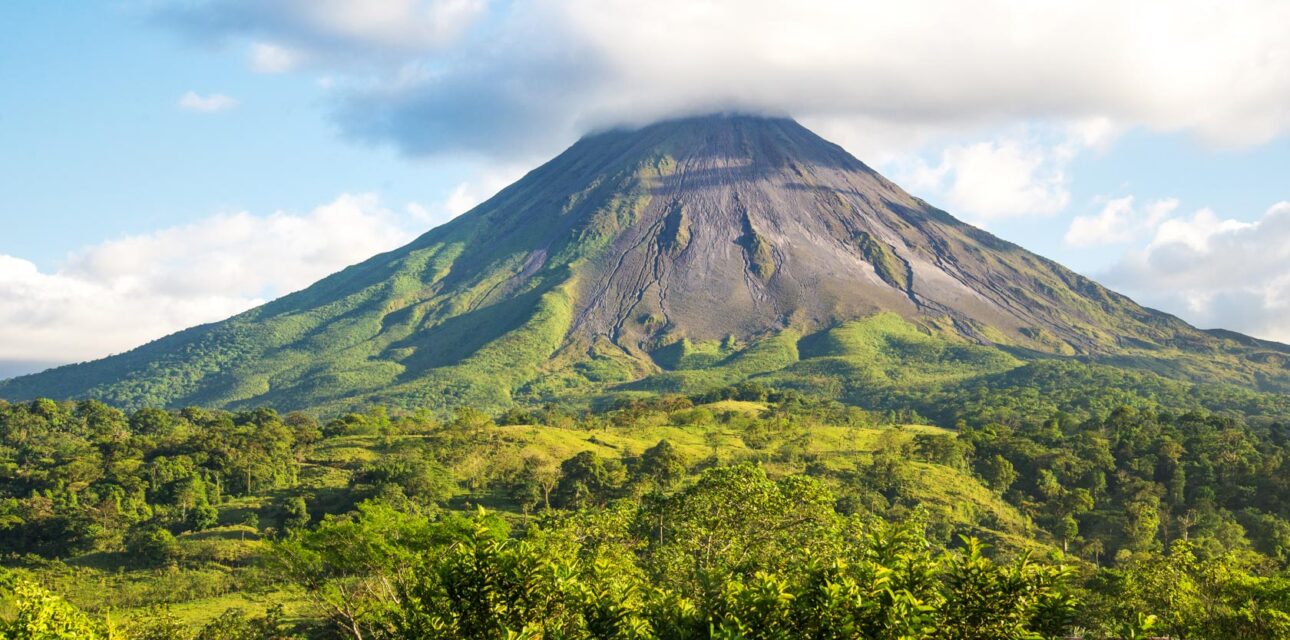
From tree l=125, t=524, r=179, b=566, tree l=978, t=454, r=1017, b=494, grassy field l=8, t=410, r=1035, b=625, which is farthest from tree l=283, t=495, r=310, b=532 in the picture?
tree l=978, t=454, r=1017, b=494

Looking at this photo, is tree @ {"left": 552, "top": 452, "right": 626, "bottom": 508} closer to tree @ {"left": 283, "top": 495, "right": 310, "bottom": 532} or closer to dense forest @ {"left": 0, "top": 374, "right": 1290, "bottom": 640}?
dense forest @ {"left": 0, "top": 374, "right": 1290, "bottom": 640}

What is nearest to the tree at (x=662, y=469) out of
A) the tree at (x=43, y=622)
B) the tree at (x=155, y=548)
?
the tree at (x=155, y=548)

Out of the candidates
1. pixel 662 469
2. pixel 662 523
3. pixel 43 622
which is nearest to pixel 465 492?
pixel 662 469

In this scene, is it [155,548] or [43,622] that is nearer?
[43,622]

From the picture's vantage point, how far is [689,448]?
265ft

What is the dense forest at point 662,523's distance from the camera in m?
15.7

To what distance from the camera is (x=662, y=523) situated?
31516mm

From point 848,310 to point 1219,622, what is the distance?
16434 cm

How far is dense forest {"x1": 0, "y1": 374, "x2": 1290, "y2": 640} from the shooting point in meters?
15.7

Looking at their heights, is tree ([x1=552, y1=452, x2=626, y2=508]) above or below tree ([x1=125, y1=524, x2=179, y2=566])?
below

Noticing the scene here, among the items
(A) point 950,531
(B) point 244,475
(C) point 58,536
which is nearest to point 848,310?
(A) point 950,531

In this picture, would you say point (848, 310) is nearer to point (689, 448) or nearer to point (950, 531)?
point (689, 448)

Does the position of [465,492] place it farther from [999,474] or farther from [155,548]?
[999,474]

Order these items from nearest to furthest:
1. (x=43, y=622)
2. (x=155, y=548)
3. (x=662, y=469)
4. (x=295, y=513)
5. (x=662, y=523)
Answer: (x=43, y=622)
(x=662, y=523)
(x=155, y=548)
(x=295, y=513)
(x=662, y=469)
